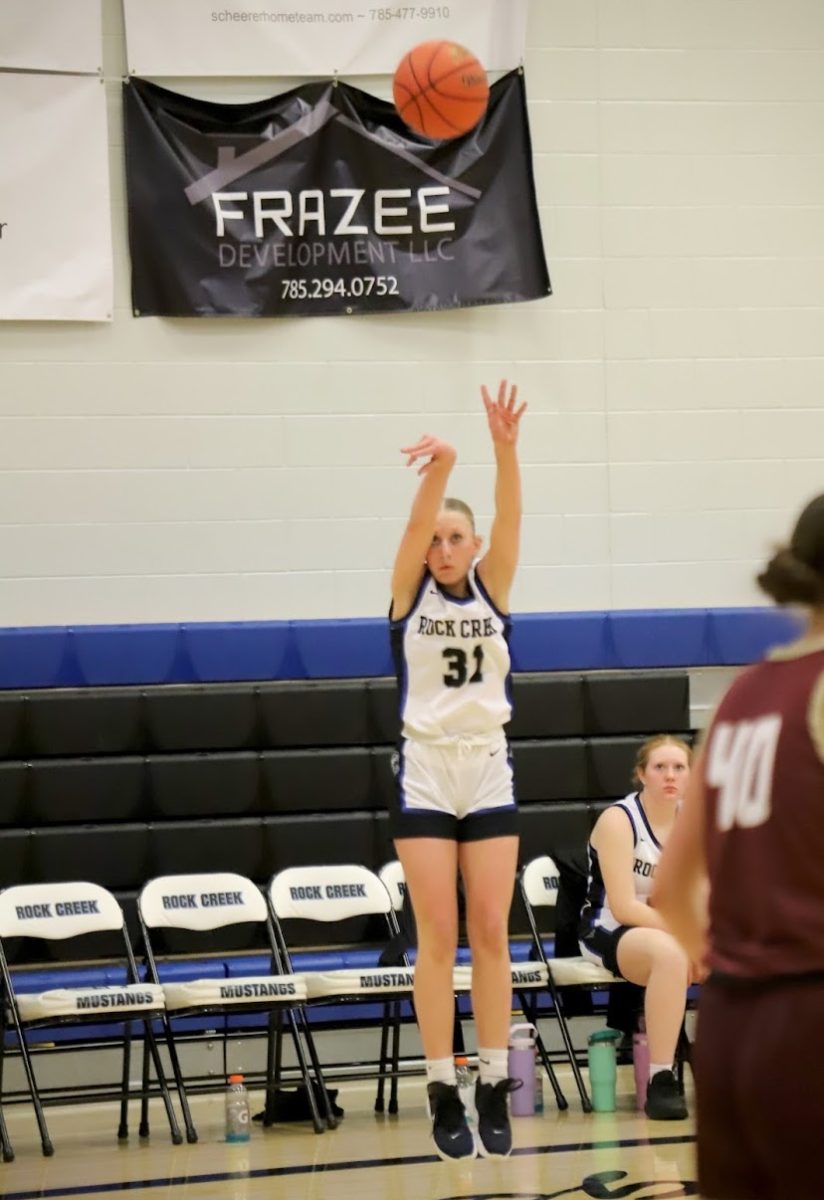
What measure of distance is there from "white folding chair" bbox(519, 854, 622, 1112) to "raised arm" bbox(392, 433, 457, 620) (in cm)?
273

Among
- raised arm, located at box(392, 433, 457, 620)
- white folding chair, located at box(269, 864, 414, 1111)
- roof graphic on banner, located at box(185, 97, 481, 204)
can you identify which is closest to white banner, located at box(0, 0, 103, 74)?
roof graphic on banner, located at box(185, 97, 481, 204)

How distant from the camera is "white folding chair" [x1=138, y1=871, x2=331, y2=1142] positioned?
23.2ft

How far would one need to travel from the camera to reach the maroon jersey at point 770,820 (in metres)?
2.40

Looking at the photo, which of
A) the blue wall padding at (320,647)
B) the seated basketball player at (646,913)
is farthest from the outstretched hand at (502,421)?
the blue wall padding at (320,647)

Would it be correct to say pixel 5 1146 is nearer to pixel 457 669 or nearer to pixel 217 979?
pixel 217 979

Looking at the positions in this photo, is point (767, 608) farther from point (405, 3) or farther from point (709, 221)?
point (405, 3)

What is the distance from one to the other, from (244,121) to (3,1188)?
5.97 metres

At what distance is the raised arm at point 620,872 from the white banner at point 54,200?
4.21 m

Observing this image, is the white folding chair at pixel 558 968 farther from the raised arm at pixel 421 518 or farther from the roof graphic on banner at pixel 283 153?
the roof graphic on banner at pixel 283 153

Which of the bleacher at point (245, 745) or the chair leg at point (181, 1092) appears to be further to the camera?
the bleacher at point (245, 745)

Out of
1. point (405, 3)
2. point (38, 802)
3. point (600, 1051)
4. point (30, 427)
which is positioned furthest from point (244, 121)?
point (600, 1051)

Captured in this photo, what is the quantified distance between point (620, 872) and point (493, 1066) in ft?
6.72

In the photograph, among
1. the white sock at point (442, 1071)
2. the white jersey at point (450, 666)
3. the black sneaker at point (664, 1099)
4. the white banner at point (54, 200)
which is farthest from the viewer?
the white banner at point (54, 200)

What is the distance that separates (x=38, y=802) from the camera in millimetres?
8703
